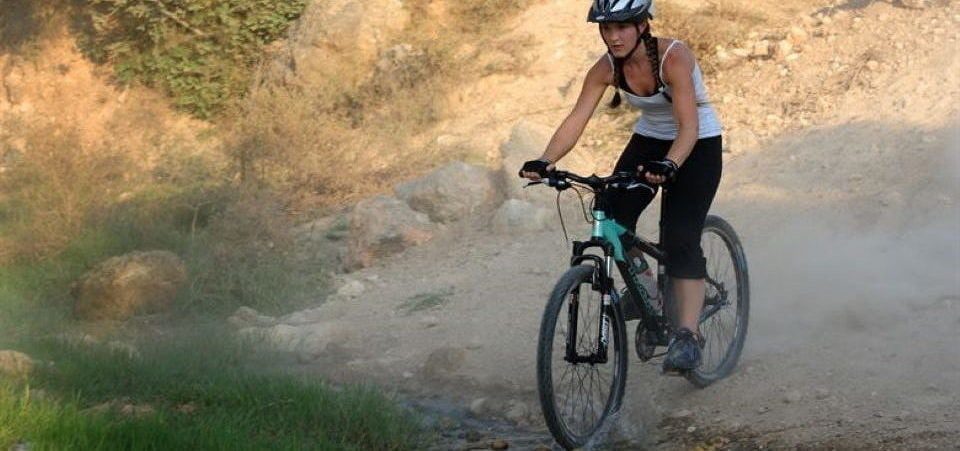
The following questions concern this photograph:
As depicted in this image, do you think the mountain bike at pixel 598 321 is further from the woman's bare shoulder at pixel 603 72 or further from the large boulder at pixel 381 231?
the large boulder at pixel 381 231

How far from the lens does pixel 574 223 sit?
9656 mm

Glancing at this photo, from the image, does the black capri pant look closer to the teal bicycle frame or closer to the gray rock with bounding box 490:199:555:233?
the teal bicycle frame

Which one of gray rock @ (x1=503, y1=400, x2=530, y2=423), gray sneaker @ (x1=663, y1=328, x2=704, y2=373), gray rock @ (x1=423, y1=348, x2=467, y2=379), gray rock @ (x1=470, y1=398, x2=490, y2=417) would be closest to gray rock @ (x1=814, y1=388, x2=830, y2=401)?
gray sneaker @ (x1=663, y1=328, x2=704, y2=373)

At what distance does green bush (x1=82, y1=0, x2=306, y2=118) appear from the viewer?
564 inches

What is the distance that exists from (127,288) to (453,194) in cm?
265

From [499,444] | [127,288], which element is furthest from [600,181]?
[127,288]

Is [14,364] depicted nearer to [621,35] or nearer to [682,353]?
[682,353]

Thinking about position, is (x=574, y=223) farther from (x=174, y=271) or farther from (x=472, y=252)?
(x=174, y=271)

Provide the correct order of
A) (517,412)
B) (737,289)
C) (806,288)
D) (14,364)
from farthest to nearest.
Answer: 1. (806,288)
2. (737,289)
3. (14,364)
4. (517,412)

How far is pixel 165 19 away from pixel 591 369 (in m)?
10.2

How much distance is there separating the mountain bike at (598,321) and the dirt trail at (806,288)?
22 cm

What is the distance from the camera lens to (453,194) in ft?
33.3

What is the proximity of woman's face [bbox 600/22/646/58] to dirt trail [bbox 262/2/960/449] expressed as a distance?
165 cm

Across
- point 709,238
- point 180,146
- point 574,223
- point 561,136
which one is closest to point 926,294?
point 709,238
